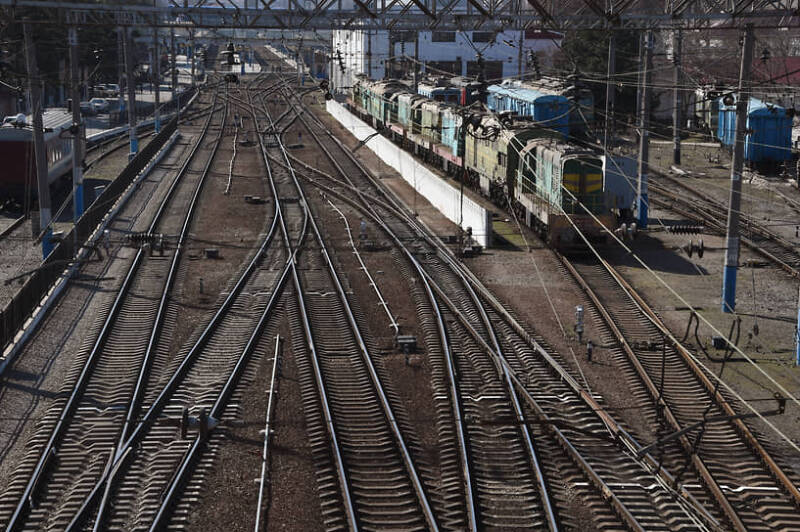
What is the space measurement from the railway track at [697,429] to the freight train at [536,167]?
3311mm

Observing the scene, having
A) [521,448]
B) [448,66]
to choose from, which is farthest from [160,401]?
[448,66]

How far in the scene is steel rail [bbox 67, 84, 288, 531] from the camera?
12281 mm

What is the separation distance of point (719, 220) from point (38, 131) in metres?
20.6

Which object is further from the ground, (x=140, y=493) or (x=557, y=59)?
(x=557, y=59)

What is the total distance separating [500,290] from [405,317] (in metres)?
3.43

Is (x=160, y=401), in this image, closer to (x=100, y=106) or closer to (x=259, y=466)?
(x=259, y=466)

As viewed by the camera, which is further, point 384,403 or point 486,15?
point 486,15

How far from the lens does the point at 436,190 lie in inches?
1426

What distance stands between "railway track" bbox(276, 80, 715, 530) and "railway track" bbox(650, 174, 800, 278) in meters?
9.61

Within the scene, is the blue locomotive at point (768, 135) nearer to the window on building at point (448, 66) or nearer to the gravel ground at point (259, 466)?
the gravel ground at point (259, 466)

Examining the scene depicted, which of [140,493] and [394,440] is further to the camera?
[394,440]

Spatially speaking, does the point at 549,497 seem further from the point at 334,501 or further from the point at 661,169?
the point at 661,169

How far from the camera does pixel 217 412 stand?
15438 millimetres

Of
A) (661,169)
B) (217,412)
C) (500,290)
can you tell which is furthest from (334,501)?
(661,169)
